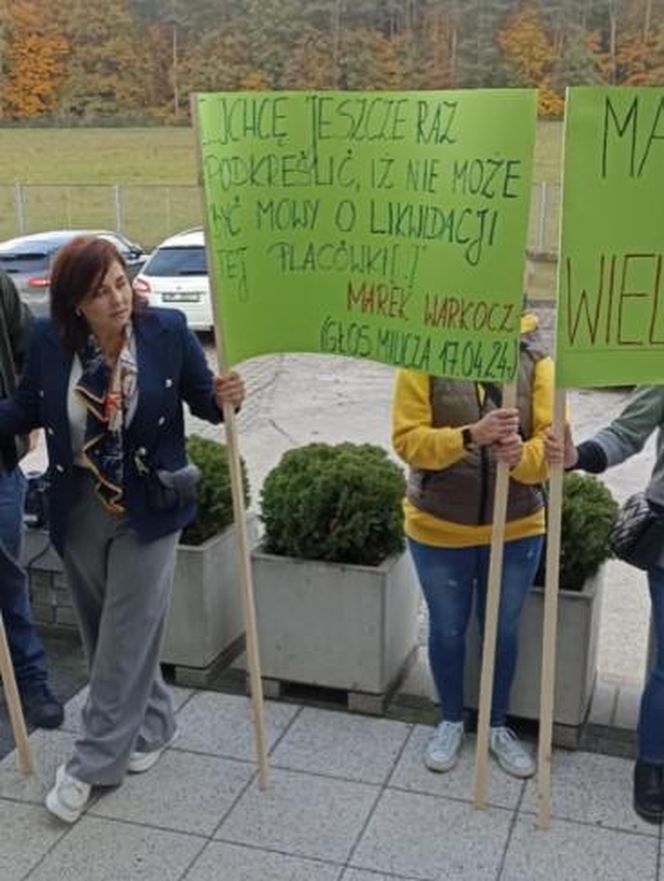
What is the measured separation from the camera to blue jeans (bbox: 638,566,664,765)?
139 inches

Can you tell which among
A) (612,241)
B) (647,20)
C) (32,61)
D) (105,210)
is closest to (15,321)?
(612,241)

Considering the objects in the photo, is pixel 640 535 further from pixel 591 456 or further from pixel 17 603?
pixel 17 603

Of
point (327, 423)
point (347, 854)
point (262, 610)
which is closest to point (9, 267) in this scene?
point (327, 423)

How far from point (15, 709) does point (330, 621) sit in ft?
3.89

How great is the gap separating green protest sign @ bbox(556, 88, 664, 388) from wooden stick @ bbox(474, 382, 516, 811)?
0.28m

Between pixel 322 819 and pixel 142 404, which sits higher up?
pixel 142 404

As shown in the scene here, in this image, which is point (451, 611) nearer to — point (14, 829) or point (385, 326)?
point (385, 326)

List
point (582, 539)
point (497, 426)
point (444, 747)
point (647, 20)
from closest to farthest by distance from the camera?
point (497, 426) → point (444, 747) → point (582, 539) → point (647, 20)

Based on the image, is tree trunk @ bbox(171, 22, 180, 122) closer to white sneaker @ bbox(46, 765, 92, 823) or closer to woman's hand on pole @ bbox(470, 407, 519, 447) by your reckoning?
white sneaker @ bbox(46, 765, 92, 823)

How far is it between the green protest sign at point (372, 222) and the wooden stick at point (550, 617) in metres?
0.30

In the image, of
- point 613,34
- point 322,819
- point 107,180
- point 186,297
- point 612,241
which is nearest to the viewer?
point 612,241

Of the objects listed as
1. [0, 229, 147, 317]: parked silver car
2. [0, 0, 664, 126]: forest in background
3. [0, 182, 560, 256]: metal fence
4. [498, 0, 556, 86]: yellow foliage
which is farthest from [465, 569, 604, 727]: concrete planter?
[498, 0, 556, 86]: yellow foliage

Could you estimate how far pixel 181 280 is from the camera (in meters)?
15.0

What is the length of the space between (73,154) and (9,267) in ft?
105
